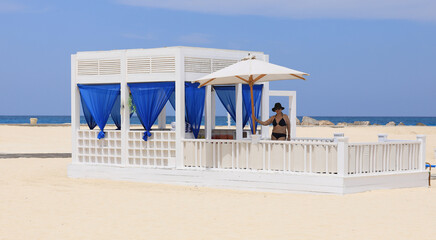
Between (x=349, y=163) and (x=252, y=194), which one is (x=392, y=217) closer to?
(x=349, y=163)

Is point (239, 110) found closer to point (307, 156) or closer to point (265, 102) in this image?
point (265, 102)

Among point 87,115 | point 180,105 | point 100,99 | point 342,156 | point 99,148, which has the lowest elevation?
point 99,148

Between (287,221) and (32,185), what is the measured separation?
6.84m

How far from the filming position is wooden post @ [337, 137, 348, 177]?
10.6m

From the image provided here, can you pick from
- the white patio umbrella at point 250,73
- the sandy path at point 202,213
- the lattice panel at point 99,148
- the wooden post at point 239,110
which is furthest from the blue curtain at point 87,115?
the wooden post at point 239,110

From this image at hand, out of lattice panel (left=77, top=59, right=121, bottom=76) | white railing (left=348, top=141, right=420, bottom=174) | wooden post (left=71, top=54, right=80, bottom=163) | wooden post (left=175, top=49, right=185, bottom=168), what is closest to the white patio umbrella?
wooden post (left=175, top=49, right=185, bottom=168)

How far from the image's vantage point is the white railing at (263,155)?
10906 mm

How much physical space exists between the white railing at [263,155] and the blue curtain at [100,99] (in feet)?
7.40

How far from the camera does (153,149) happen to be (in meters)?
13.0

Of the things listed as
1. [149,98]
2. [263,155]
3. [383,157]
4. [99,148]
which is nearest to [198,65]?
A: [149,98]

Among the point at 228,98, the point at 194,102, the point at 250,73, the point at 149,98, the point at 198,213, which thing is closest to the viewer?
the point at 198,213

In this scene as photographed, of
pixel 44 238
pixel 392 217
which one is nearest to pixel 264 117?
pixel 392 217

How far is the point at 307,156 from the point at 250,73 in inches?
78.0

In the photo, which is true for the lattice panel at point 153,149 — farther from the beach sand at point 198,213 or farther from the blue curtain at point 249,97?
the blue curtain at point 249,97
